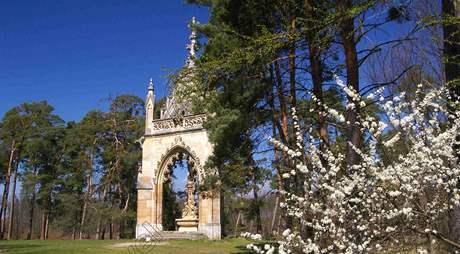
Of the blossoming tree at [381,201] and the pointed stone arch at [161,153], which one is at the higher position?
the pointed stone arch at [161,153]

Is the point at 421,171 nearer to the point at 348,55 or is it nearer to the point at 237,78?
the point at 348,55

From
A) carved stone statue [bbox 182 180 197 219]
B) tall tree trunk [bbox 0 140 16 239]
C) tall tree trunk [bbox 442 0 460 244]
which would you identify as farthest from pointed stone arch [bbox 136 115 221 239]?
tall tree trunk [bbox 0 140 16 239]

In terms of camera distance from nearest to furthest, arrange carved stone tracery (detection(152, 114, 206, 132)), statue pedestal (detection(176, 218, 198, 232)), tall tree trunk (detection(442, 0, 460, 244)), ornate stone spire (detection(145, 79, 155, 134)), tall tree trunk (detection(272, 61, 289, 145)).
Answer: tall tree trunk (detection(442, 0, 460, 244)), tall tree trunk (detection(272, 61, 289, 145)), statue pedestal (detection(176, 218, 198, 232)), carved stone tracery (detection(152, 114, 206, 132)), ornate stone spire (detection(145, 79, 155, 134))

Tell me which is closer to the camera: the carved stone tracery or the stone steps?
the stone steps

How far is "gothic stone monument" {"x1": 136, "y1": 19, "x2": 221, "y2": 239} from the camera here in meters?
16.2

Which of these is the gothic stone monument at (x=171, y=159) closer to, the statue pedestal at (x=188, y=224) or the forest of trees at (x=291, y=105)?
the statue pedestal at (x=188, y=224)

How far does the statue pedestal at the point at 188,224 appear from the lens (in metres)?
16.1

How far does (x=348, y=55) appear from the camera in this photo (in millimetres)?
5504

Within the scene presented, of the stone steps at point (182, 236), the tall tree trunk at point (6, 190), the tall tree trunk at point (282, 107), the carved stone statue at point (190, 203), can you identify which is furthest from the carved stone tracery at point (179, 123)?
the tall tree trunk at point (6, 190)

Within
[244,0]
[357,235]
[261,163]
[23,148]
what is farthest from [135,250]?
[23,148]

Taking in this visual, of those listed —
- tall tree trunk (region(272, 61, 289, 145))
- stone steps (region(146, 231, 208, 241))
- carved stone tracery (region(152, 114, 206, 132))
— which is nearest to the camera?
tall tree trunk (region(272, 61, 289, 145))

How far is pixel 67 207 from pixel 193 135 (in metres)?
14.7

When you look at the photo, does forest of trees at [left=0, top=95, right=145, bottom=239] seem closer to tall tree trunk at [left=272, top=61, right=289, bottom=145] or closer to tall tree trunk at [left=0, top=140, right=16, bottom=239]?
Result: tall tree trunk at [left=0, top=140, right=16, bottom=239]

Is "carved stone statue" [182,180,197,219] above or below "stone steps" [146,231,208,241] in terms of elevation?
above
